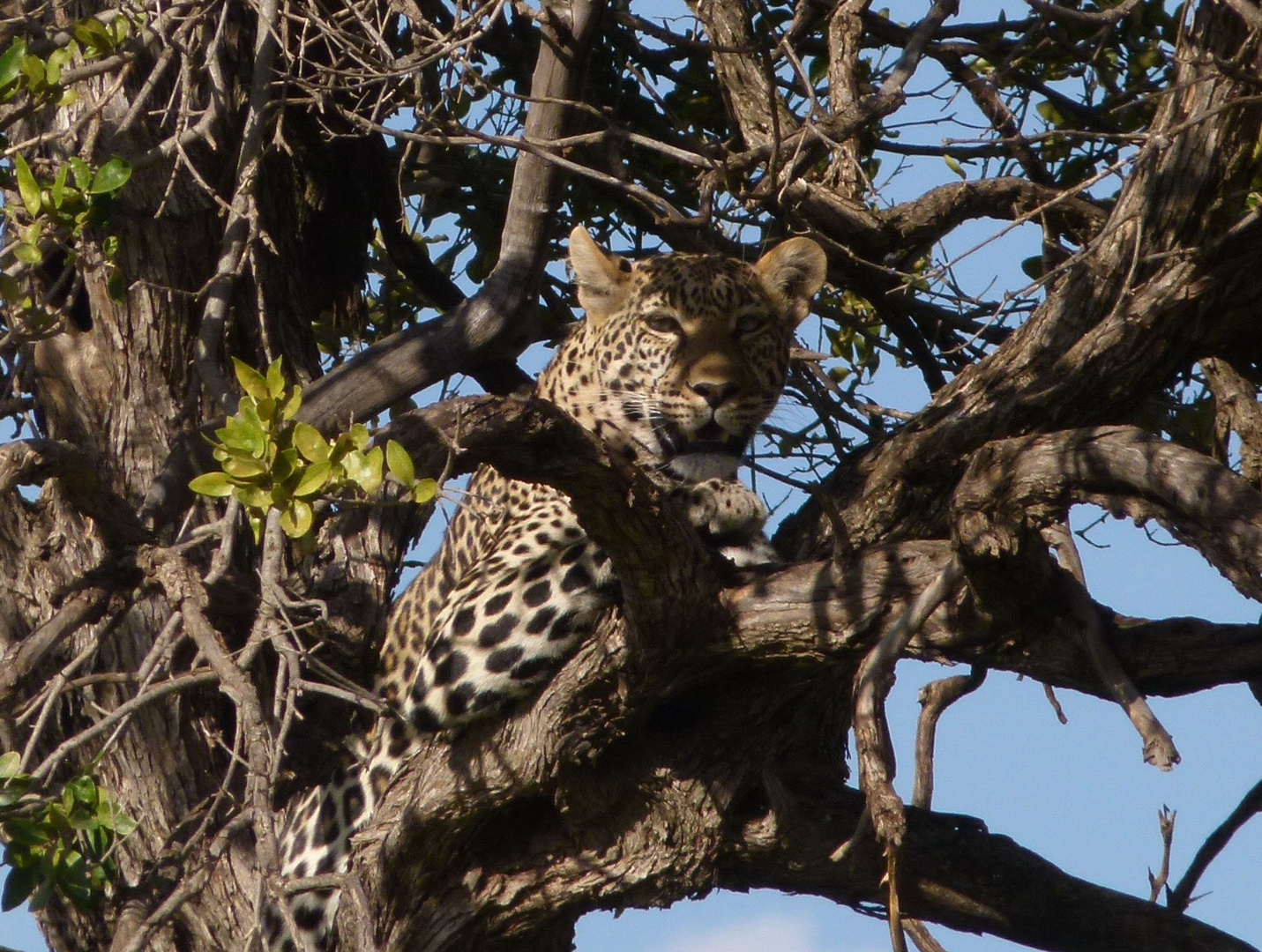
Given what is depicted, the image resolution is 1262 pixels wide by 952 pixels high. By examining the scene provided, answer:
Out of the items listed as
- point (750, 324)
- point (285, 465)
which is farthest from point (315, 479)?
point (750, 324)

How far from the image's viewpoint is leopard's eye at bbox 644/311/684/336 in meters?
6.19

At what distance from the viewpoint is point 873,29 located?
21.3ft

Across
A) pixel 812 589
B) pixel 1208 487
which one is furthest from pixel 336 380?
pixel 1208 487

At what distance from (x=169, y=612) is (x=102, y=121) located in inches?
61.9

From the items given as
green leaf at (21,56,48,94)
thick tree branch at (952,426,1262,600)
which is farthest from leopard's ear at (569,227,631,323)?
thick tree branch at (952,426,1262,600)

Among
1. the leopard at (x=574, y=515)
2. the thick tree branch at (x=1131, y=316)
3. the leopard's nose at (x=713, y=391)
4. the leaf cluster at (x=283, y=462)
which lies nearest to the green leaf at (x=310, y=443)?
the leaf cluster at (x=283, y=462)

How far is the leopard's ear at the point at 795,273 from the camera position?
19.8ft

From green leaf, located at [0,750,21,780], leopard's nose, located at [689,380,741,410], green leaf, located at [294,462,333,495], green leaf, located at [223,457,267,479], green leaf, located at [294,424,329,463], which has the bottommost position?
green leaf, located at [0,750,21,780]

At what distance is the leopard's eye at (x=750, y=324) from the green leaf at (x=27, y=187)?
281 cm

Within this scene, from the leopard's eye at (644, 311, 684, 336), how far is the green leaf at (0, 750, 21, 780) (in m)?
3.09

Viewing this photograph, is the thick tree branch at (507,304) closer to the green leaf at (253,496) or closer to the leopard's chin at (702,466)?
the leopard's chin at (702,466)

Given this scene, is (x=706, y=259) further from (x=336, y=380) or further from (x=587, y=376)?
(x=336, y=380)

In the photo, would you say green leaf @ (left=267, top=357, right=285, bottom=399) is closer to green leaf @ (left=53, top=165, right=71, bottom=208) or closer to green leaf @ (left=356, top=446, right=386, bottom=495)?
green leaf @ (left=356, top=446, right=386, bottom=495)

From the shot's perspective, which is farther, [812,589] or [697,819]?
[697,819]
